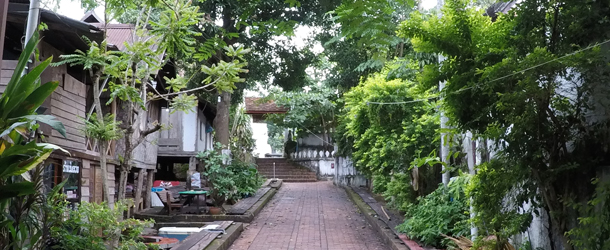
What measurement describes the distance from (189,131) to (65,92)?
38.2ft

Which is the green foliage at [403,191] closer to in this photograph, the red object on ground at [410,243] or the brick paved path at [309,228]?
the brick paved path at [309,228]

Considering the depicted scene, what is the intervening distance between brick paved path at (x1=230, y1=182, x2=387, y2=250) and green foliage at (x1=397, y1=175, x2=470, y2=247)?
1364 mm

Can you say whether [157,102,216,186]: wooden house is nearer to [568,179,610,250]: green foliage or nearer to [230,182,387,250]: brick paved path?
[230,182,387,250]: brick paved path

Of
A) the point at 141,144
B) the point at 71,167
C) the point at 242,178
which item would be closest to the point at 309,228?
the point at 242,178

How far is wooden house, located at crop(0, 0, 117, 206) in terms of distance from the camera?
321 inches

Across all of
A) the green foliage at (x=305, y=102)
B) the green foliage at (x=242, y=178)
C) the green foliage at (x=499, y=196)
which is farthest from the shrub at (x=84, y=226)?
the green foliage at (x=305, y=102)

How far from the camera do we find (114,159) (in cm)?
1211

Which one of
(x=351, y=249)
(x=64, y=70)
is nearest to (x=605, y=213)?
(x=351, y=249)

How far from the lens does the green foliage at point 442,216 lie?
324 inches

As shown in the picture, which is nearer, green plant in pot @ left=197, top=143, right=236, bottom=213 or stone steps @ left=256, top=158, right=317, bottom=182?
green plant in pot @ left=197, top=143, right=236, bottom=213

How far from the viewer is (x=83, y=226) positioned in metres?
5.93

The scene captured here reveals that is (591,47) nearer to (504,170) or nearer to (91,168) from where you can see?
(504,170)

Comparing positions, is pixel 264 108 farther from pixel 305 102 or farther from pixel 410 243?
pixel 410 243

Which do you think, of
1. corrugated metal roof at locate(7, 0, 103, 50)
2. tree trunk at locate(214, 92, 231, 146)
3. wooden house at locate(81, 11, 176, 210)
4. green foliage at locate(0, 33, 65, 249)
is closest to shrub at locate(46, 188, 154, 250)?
green foliage at locate(0, 33, 65, 249)
